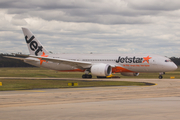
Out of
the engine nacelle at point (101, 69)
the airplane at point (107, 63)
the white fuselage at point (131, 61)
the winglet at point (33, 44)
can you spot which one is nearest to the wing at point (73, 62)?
the airplane at point (107, 63)

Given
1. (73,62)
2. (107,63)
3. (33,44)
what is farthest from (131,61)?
(33,44)

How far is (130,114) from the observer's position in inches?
485

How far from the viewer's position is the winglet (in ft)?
196

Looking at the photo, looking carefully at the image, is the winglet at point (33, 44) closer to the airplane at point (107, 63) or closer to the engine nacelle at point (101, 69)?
the airplane at point (107, 63)

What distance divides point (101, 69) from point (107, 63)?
13.7ft

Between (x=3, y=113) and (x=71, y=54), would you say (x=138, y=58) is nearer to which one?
(x=71, y=54)

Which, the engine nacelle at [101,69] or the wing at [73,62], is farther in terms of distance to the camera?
the wing at [73,62]

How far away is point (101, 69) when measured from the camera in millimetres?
49062

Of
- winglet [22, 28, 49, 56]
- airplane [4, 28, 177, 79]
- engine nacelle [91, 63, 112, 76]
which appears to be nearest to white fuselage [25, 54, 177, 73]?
airplane [4, 28, 177, 79]

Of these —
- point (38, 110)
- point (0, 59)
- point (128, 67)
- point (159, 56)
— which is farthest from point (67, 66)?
point (0, 59)

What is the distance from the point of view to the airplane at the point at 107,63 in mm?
49531

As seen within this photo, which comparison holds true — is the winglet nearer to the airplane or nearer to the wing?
the airplane

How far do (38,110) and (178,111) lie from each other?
6031mm

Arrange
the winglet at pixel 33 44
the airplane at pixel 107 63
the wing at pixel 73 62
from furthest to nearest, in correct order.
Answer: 1. the winglet at pixel 33 44
2. the wing at pixel 73 62
3. the airplane at pixel 107 63
